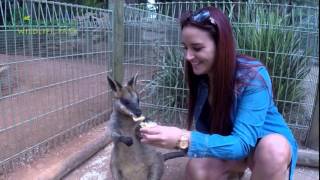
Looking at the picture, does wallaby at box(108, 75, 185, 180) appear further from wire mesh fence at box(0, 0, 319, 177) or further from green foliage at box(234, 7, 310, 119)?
green foliage at box(234, 7, 310, 119)

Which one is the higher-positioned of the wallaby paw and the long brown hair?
the long brown hair

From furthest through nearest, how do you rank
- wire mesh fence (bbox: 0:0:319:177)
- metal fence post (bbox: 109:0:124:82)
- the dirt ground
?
metal fence post (bbox: 109:0:124:82) → wire mesh fence (bbox: 0:0:319:177) → the dirt ground

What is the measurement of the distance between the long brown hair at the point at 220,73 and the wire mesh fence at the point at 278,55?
5.90ft

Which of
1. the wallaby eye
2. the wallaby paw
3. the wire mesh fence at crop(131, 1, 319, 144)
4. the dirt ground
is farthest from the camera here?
the wire mesh fence at crop(131, 1, 319, 144)

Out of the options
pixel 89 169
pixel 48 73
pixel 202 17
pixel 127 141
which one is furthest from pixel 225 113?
pixel 48 73

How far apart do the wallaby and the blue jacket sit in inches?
36.4

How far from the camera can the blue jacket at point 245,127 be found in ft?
5.45

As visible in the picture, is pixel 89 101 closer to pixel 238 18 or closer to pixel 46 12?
pixel 46 12

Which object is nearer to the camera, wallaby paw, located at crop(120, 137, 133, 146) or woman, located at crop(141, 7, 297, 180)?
woman, located at crop(141, 7, 297, 180)

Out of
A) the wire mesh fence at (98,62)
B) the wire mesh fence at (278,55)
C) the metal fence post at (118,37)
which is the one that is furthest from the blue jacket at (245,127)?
the metal fence post at (118,37)

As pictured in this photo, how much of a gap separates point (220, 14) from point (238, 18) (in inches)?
84.6

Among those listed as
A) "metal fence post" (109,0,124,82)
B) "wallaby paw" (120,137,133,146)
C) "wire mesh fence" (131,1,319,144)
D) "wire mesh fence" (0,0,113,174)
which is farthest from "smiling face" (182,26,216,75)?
"metal fence post" (109,0,124,82)

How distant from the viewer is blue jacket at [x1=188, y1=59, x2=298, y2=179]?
1.66m

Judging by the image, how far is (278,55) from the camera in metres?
3.62
